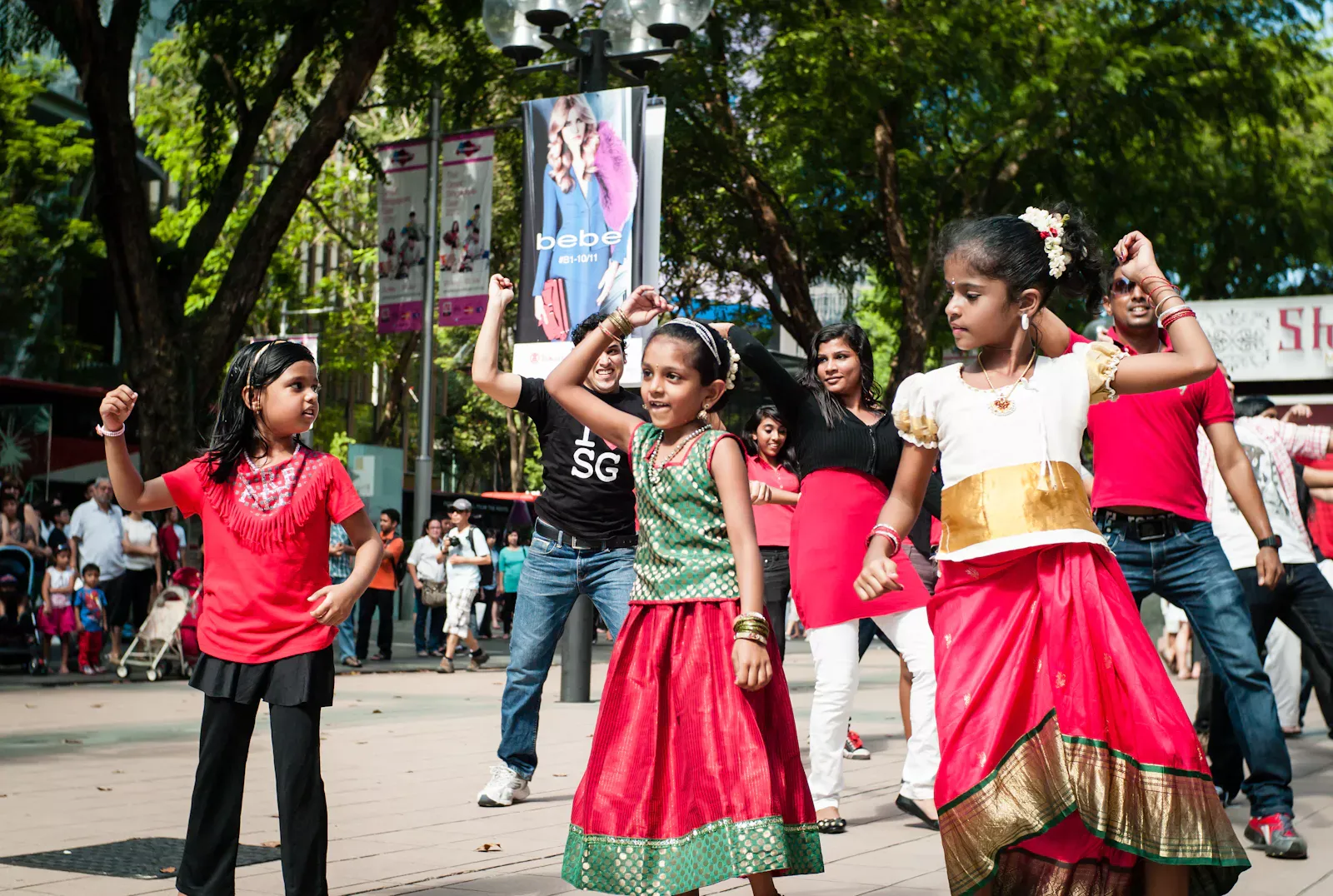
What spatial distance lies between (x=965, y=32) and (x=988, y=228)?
15702 mm

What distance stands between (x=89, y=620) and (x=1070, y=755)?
1256 cm

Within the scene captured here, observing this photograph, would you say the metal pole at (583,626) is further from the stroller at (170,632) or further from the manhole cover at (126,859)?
the manhole cover at (126,859)

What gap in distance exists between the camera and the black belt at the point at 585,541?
22.1 ft

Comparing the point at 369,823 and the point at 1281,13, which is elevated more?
the point at 1281,13

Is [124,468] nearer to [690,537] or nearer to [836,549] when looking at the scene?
[690,537]

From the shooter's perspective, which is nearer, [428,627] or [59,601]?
[59,601]

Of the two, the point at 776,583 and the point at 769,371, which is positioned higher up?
the point at 769,371

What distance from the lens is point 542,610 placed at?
22.3 feet

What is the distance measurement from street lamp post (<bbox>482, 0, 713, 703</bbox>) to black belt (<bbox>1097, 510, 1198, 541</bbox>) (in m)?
6.24

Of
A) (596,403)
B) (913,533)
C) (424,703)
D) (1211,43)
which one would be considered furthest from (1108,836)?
(1211,43)

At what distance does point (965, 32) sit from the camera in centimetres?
1880

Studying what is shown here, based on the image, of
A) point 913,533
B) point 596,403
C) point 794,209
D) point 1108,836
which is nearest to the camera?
point 1108,836

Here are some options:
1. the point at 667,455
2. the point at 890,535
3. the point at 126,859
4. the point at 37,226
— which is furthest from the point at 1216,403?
the point at 37,226

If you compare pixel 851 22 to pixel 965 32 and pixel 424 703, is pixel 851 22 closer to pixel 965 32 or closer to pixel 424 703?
pixel 965 32
